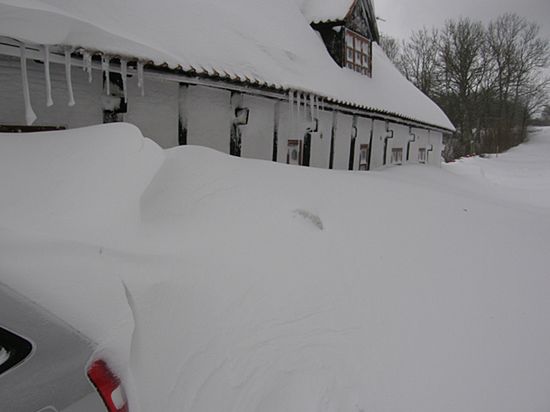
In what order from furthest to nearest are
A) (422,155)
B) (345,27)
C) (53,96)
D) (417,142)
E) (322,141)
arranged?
(422,155)
(417,142)
(345,27)
(322,141)
(53,96)

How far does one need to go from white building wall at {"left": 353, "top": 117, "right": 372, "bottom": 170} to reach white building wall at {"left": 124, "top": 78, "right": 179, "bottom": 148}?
555 centimetres

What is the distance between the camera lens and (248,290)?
2098 millimetres

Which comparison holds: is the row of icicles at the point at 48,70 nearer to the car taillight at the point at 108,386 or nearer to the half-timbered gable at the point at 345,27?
the car taillight at the point at 108,386

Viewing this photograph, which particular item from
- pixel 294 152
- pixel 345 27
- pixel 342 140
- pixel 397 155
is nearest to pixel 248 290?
pixel 294 152

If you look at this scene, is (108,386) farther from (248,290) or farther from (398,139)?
(398,139)

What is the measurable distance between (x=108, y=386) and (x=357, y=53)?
1050 centimetres

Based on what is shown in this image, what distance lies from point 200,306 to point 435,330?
1.52 meters

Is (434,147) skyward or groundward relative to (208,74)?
groundward

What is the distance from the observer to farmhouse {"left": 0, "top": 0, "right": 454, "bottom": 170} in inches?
130

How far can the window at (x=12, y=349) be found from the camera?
37.3 inches

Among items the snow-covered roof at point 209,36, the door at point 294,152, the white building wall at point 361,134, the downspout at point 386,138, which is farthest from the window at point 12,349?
the downspout at point 386,138

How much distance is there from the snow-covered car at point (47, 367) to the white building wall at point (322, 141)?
22.1 ft

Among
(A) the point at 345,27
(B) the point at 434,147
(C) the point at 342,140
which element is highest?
(A) the point at 345,27

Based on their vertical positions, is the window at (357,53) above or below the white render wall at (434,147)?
above
